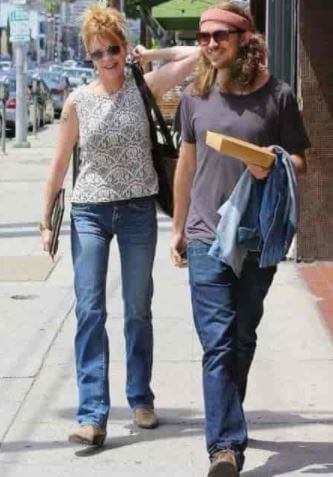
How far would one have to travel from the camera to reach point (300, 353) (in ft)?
23.8

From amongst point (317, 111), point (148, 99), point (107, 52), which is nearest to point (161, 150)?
point (148, 99)

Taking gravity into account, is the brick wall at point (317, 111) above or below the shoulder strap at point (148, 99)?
below

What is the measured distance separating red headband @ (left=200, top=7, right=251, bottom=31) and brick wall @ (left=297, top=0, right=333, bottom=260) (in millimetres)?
4848

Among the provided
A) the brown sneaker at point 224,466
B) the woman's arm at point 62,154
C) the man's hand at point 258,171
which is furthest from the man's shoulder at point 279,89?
the brown sneaker at point 224,466

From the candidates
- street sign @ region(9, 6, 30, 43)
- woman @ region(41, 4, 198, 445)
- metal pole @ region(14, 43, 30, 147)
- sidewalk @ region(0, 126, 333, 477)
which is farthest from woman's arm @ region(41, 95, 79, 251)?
street sign @ region(9, 6, 30, 43)

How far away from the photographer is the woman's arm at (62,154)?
18.2ft

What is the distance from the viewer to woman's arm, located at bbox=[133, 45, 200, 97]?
554cm

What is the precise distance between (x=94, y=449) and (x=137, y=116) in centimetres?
155

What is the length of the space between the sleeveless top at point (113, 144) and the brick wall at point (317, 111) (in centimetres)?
443

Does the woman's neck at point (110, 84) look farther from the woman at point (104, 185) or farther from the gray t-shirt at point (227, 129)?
the gray t-shirt at point (227, 129)

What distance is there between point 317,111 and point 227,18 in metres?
4.97

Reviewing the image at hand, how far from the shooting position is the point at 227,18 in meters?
4.89

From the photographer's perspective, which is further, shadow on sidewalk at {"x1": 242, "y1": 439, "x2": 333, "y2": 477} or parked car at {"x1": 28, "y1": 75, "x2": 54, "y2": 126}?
parked car at {"x1": 28, "y1": 75, "x2": 54, "y2": 126}

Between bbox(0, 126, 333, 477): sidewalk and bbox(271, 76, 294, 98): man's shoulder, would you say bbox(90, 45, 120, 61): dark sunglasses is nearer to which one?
bbox(271, 76, 294, 98): man's shoulder
